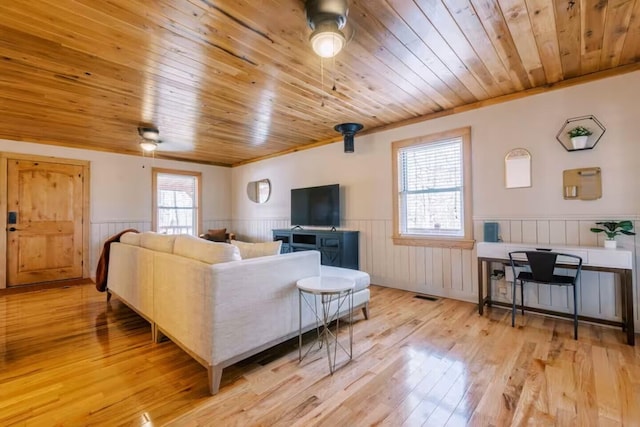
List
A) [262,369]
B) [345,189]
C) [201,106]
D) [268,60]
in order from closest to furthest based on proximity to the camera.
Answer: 1. [262,369]
2. [268,60]
3. [201,106]
4. [345,189]

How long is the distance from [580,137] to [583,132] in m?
0.05

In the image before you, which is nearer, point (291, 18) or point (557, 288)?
point (291, 18)

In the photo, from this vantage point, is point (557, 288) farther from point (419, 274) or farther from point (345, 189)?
point (345, 189)

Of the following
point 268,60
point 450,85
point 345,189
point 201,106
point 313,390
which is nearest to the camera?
point 313,390

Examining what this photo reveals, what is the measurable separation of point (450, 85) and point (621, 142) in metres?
1.59

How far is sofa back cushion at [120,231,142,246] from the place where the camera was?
319cm

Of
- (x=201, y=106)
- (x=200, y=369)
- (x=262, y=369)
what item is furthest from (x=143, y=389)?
(x=201, y=106)

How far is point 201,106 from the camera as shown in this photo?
134 inches

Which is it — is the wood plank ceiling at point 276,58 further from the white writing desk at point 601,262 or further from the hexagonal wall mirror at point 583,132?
the white writing desk at point 601,262

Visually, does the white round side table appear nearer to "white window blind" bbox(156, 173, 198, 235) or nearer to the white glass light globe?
the white glass light globe

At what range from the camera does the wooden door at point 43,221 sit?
4.56 metres

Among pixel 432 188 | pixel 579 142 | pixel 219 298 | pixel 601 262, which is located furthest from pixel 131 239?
pixel 579 142

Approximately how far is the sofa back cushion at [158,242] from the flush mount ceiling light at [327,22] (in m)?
1.90

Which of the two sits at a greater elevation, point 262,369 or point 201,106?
point 201,106
